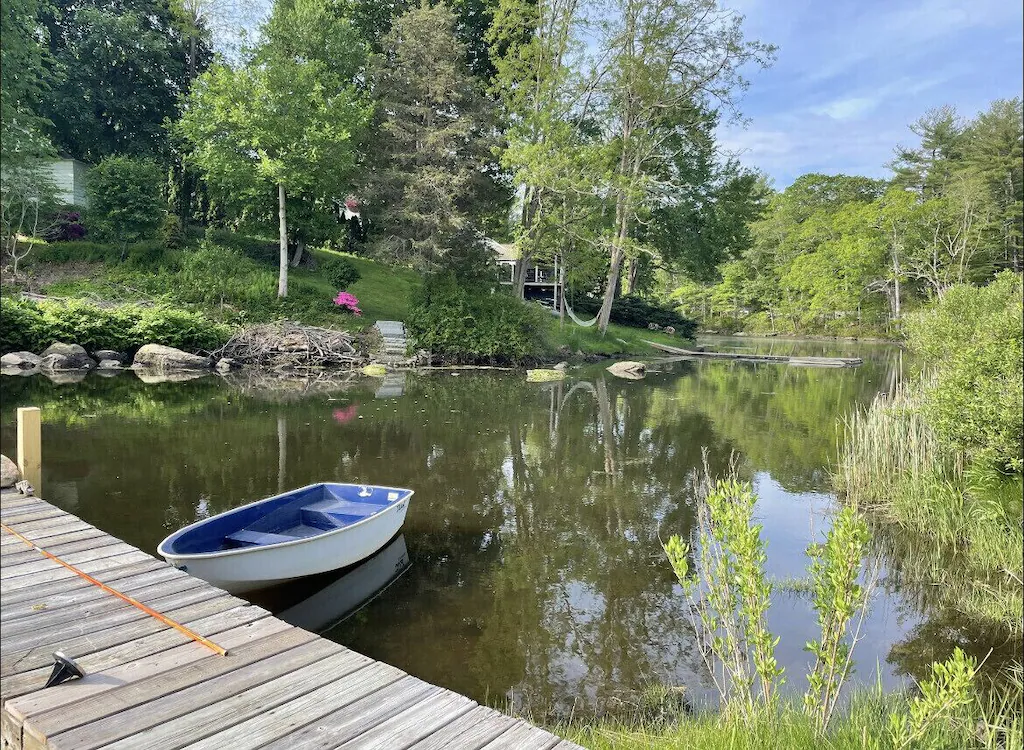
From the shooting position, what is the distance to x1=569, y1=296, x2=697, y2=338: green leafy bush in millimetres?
38469

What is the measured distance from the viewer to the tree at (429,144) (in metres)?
24.7

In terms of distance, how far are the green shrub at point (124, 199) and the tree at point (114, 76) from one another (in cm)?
477

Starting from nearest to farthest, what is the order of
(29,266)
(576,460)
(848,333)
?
(576,460), (29,266), (848,333)

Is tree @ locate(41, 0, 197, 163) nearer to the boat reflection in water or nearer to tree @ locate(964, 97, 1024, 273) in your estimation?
the boat reflection in water

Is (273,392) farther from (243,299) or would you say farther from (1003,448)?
(1003,448)

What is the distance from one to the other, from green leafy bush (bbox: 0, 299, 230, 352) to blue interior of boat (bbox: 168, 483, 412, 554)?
16824mm

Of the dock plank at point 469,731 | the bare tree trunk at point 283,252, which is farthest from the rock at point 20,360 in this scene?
the dock plank at point 469,731

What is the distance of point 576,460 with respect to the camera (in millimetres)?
11617

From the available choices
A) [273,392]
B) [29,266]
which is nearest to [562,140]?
[273,392]

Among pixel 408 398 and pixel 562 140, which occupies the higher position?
pixel 562 140

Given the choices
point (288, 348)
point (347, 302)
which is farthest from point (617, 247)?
point (288, 348)

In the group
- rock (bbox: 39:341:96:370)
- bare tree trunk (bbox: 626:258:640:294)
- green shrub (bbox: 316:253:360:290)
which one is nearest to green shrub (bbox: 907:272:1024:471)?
rock (bbox: 39:341:96:370)

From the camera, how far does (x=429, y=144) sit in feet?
81.6

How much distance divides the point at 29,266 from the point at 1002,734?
29.5m
